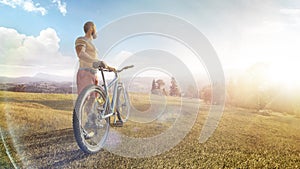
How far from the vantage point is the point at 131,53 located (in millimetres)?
2795

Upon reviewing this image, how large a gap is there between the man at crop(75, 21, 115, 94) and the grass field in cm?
75

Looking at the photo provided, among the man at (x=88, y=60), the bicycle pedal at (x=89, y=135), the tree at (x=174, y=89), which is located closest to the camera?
the bicycle pedal at (x=89, y=135)

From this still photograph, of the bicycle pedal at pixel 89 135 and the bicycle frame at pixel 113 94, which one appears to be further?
the bicycle frame at pixel 113 94

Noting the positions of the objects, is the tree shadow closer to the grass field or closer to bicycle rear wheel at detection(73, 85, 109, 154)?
the grass field

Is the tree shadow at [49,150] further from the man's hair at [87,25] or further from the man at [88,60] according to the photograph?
the man's hair at [87,25]

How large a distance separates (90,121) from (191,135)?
4.60 feet

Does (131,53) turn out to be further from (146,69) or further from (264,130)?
(264,130)

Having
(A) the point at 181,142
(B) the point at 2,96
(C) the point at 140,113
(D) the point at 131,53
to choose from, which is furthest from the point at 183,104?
(B) the point at 2,96

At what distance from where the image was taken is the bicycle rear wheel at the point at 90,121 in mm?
2094

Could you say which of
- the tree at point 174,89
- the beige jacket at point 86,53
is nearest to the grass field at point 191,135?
the tree at point 174,89

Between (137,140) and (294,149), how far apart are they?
6.06 feet

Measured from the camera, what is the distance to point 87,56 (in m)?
2.55

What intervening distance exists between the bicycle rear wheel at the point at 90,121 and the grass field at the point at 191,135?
0.57 feet

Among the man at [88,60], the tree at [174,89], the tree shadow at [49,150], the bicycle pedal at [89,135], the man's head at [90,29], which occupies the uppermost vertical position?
the man's head at [90,29]
